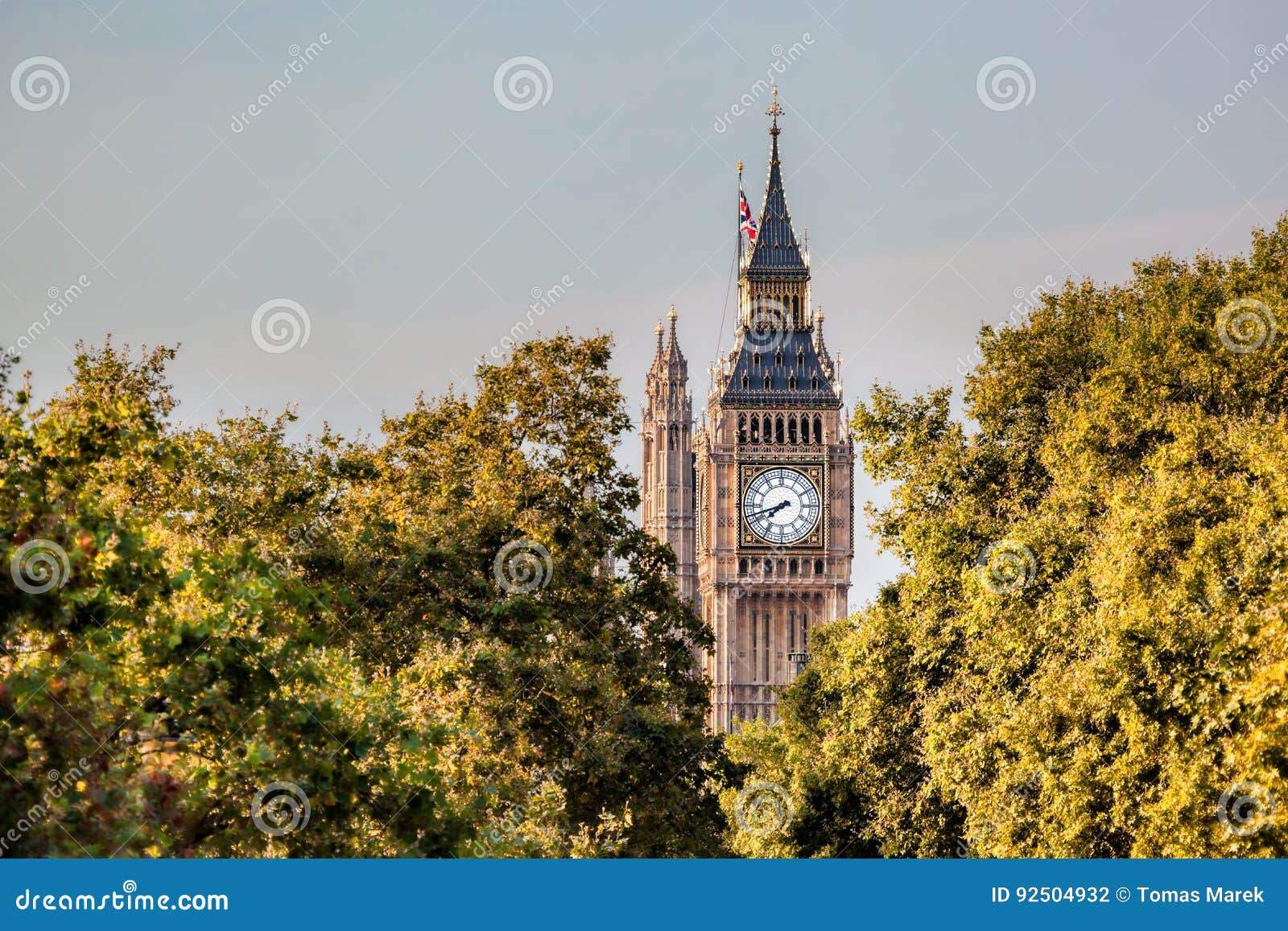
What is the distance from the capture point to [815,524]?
522 feet

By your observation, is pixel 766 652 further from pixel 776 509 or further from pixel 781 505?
pixel 781 505

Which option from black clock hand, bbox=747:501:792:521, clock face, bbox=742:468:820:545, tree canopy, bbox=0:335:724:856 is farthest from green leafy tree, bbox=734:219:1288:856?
black clock hand, bbox=747:501:792:521

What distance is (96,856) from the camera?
23828 mm

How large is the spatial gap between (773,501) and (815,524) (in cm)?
463

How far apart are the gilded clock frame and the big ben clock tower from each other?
59mm

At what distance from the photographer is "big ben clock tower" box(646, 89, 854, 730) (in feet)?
525

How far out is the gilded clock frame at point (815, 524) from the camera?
159000 millimetres

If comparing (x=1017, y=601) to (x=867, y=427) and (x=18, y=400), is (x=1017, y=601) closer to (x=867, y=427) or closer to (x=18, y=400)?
(x=867, y=427)

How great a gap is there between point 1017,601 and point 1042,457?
4.48 meters

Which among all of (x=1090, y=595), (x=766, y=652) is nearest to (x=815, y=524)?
(x=766, y=652)

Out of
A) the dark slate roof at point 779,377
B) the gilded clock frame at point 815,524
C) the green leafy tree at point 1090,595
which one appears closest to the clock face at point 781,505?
the gilded clock frame at point 815,524

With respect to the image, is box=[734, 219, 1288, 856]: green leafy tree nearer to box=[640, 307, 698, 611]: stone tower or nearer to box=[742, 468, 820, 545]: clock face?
box=[742, 468, 820, 545]: clock face

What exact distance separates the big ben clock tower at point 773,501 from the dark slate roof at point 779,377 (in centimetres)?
8

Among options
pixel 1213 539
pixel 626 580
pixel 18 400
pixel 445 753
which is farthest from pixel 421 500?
pixel 18 400
